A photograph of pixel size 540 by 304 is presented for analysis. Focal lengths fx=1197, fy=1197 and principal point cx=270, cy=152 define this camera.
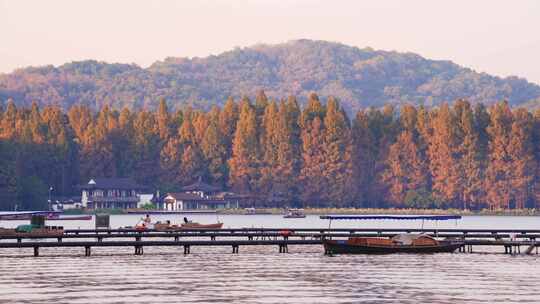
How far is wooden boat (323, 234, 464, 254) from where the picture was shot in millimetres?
81438

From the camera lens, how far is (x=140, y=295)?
173 ft

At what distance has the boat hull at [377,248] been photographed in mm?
81438

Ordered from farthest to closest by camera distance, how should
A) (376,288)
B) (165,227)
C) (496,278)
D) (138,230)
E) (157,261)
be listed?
(165,227), (138,230), (157,261), (496,278), (376,288)

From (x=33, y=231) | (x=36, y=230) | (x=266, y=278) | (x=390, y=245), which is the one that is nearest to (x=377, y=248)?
(x=390, y=245)

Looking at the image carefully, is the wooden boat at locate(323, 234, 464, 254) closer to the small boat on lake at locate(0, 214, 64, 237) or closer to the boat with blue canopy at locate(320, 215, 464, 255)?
the boat with blue canopy at locate(320, 215, 464, 255)

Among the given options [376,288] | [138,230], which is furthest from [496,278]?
[138,230]

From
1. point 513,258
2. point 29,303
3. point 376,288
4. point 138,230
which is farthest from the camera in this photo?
point 138,230

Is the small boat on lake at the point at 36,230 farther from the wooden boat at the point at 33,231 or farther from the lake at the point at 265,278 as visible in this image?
the lake at the point at 265,278

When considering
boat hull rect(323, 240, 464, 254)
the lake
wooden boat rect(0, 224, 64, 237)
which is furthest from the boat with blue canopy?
wooden boat rect(0, 224, 64, 237)

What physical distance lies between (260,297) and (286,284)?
6.37 m

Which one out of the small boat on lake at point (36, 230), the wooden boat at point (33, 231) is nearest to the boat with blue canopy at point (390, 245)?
the small boat on lake at point (36, 230)

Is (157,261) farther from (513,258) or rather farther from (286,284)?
→ (513,258)

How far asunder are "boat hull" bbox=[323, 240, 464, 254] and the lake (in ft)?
3.04

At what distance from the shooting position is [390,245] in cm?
8244
